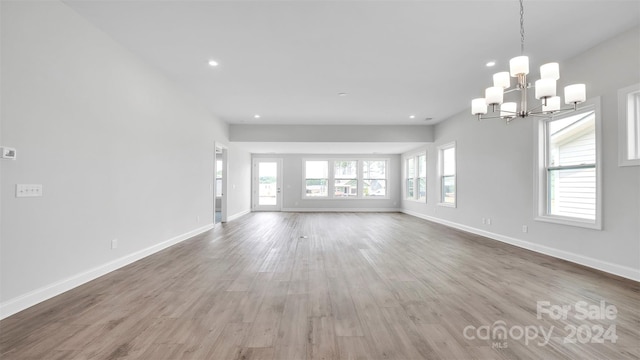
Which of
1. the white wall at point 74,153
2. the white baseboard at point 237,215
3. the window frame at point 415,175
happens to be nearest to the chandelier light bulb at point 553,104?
the white wall at point 74,153

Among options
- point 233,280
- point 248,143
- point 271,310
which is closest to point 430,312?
point 271,310

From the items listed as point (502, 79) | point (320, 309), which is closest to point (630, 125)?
point (502, 79)

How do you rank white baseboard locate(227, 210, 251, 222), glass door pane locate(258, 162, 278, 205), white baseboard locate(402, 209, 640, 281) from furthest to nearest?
1. glass door pane locate(258, 162, 278, 205)
2. white baseboard locate(227, 210, 251, 222)
3. white baseboard locate(402, 209, 640, 281)

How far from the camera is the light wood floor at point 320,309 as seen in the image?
5.48ft

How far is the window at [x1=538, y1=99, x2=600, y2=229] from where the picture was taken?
3.36 m

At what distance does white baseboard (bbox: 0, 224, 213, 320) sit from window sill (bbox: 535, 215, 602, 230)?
5784mm

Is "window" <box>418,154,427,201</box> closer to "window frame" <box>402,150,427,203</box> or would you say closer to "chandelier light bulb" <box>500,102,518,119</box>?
"window frame" <box>402,150,427,203</box>

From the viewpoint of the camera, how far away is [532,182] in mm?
4164

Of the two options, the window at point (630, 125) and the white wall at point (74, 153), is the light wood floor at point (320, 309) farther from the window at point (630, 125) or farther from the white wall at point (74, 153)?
the window at point (630, 125)

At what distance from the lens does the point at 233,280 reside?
9.41 ft

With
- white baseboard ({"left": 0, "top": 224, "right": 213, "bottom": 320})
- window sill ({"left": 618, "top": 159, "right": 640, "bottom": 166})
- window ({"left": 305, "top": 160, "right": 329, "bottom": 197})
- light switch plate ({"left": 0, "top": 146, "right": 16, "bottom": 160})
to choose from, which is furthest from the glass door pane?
window sill ({"left": 618, "top": 159, "right": 640, "bottom": 166})

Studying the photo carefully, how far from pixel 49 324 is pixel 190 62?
126 inches

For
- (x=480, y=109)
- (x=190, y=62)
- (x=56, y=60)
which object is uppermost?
(x=190, y=62)

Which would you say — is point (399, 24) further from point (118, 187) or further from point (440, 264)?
point (118, 187)
